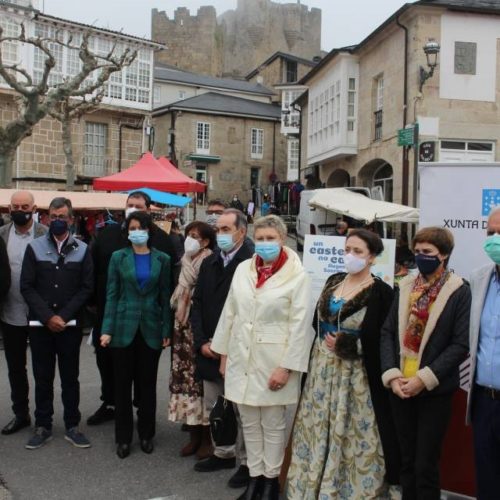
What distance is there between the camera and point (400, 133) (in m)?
14.5

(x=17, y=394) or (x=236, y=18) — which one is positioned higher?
(x=236, y=18)

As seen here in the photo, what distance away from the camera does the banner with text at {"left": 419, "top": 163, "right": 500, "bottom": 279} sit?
4238 millimetres

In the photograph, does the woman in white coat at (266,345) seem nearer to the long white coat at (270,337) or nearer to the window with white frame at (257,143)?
the long white coat at (270,337)

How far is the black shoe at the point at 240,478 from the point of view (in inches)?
173

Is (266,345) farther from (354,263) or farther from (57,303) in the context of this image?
(57,303)

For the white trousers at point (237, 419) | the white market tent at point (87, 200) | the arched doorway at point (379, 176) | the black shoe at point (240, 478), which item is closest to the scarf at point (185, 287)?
the white trousers at point (237, 419)

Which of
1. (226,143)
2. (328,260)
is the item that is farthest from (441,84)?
(226,143)

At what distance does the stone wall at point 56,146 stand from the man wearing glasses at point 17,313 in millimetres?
22947

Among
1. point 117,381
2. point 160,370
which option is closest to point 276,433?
point 117,381

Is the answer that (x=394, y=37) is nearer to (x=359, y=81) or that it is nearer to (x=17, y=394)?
(x=359, y=81)

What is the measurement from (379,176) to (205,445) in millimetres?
21010

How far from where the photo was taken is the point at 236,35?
7775cm

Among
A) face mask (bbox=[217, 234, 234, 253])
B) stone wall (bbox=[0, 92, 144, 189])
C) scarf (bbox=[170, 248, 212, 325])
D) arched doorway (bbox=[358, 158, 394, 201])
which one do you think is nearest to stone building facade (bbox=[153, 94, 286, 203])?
stone wall (bbox=[0, 92, 144, 189])

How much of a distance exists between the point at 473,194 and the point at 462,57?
1743cm
